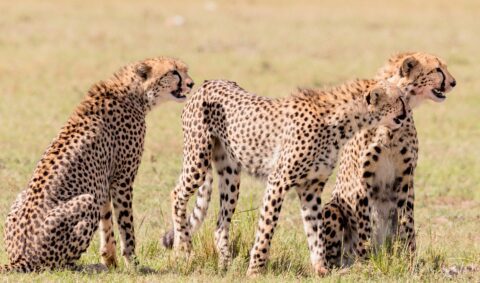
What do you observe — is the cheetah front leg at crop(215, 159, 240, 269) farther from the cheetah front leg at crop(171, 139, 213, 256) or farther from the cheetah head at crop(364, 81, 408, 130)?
the cheetah head at crop(364, 81, 408, 130)

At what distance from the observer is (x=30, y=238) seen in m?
6.06

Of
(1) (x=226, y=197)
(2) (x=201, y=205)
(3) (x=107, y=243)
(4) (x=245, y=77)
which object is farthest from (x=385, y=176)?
(4) (x=245, y=77)

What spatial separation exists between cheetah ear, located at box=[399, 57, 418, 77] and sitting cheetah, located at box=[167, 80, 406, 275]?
261mm

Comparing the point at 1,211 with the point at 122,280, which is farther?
the point at 1,211

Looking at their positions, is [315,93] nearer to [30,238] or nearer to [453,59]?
[30,238]

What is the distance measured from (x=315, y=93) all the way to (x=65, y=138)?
1505 mm

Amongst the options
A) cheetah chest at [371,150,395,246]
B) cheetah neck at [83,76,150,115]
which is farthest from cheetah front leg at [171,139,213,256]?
cheetah chest at [371,150,395,246]

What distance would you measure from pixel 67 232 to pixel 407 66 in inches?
91.7

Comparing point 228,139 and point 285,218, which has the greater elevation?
point 228,139

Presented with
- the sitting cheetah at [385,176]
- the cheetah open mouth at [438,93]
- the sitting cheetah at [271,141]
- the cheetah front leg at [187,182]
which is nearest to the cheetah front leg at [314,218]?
the sitting cheetah at [271,141]

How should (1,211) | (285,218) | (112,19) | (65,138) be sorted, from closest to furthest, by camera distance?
1. (65,138)
2. (1,211)
3. (285,218)
4. (112,19)

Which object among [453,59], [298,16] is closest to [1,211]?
[453,59]

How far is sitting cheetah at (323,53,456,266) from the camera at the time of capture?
23.2 ft

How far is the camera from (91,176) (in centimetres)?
650
